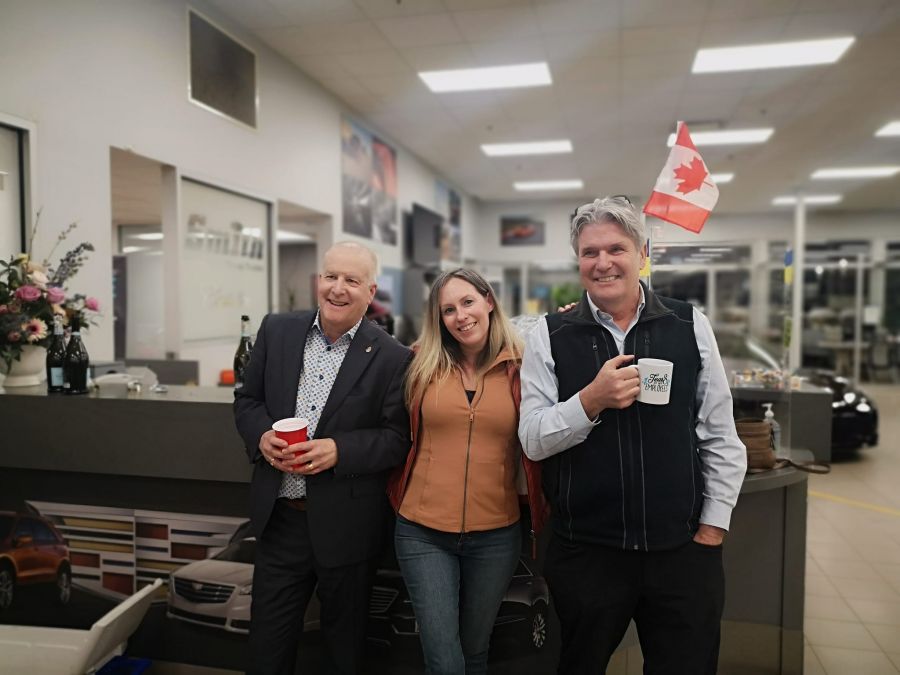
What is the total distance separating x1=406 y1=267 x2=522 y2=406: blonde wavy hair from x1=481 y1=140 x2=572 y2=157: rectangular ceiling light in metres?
7.65

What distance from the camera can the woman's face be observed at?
1867 mm

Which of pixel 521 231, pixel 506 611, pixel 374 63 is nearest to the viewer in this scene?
pixel 506 611

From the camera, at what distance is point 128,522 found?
8.71 feet

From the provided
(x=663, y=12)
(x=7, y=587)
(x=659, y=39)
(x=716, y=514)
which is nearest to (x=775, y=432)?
(x=716, y=514)

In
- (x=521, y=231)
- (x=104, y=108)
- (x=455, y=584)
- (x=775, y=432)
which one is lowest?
(x=455, y=584)

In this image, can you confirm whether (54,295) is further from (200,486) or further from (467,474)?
(467,474)

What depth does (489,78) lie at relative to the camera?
6484 mm

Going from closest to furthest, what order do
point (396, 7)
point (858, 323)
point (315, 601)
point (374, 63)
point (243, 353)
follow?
point (315, 601)
point (243, 353)
point (396, 7)
point (374, 63)
point (858, 323)

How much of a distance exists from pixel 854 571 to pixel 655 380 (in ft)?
10.5

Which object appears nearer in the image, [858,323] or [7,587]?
[7,587]

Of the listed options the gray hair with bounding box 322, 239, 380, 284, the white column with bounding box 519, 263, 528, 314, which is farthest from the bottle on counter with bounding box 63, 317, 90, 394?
the white column with bounding box 519, 263, 528, 314

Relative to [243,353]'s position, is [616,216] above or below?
above

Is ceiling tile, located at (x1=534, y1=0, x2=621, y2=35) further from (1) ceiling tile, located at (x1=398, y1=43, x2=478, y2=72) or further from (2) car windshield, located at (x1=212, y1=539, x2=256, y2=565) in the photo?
(2) car windshield, located at (x1=212, y1=539, x2=256, y2=565)

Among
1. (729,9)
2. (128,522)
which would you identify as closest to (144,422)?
(128,522)
